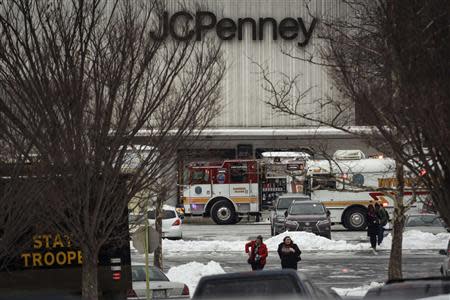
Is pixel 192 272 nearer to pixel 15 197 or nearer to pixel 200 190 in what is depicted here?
pixel 15 197

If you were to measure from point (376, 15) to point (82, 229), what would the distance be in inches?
226

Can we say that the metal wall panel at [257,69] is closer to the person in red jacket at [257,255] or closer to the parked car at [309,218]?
the parked car at [309,218]

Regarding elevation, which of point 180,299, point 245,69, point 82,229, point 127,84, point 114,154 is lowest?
point 180,299

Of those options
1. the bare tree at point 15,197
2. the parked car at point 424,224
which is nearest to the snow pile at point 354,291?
the bare tree at point 15,197

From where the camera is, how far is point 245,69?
52.2m

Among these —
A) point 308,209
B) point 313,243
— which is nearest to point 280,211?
point 308,209

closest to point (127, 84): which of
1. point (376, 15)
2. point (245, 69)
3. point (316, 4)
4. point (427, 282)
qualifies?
point (376, 15)

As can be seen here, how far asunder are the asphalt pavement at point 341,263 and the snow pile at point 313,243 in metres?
0.78

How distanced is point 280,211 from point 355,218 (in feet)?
13.3

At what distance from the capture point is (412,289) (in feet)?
34.4

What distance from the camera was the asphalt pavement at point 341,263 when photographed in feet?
86.0

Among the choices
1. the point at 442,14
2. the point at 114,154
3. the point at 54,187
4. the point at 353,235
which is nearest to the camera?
the point at 442,14

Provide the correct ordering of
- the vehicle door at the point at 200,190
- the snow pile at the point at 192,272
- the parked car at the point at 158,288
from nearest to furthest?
the parked car at the point at 158,288 → the snow pile at the point at 192,272 → the vehicle door at the point at 200,190

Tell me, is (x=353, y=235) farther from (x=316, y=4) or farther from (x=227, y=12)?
(x=227, y=12)
